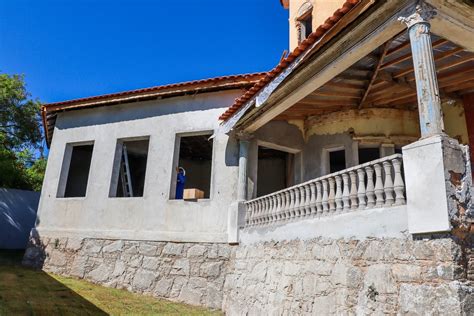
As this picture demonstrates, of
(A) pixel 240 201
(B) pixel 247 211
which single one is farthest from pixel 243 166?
A: (B) pixel 247 211

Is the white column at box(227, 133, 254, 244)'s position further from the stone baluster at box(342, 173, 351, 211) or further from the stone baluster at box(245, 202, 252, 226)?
the stone baluster at box(342, 173, 351, 211)

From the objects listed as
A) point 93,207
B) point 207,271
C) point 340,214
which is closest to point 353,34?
point 340,214

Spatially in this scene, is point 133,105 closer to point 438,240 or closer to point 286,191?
point 286,191

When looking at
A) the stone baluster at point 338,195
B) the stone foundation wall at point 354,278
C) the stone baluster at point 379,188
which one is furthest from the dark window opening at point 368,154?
the stone baluster at point 379,188

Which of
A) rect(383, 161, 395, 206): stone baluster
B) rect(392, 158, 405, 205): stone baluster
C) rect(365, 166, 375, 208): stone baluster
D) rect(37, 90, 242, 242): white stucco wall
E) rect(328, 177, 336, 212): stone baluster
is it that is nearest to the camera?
rect(392, 158, 405, 205): stone baluster

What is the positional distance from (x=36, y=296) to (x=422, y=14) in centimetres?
804

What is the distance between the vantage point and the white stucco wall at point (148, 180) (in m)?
8.20

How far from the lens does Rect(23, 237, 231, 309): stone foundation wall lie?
7680 mm

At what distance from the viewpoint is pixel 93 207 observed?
9453 millimetres

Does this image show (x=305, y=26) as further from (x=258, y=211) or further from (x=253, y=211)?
(x=258, y=211)

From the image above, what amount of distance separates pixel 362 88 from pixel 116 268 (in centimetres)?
721

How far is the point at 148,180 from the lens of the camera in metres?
8.93

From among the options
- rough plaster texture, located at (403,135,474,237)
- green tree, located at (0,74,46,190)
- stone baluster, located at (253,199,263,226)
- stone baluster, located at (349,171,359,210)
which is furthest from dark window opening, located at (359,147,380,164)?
green tree, located at (0,74,46,190)

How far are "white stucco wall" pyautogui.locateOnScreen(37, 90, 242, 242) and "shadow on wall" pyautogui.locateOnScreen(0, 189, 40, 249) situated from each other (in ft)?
11.5
